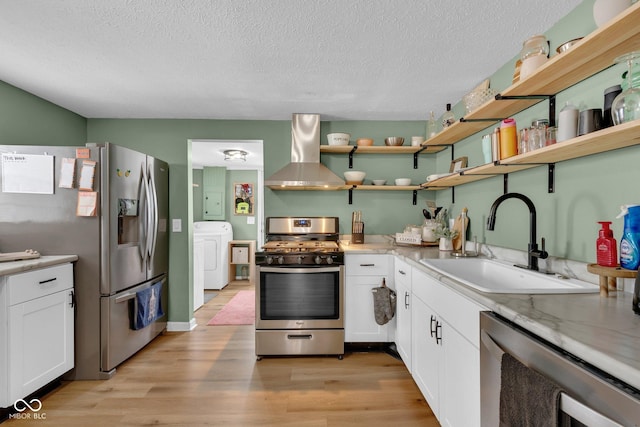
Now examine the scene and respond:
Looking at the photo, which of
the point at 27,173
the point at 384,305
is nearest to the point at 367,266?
Answer: the point at 384,305

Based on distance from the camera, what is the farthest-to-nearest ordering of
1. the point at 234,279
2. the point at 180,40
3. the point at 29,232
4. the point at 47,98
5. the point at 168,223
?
the point at 234,279 < the point at 168,223 < the point at 47,98 < the point at 29,232 < the point at 180,40

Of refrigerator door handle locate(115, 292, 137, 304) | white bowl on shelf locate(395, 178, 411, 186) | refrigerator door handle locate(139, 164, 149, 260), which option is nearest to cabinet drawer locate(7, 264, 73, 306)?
refrigerator door handle locate(115, 292, 137, 304)

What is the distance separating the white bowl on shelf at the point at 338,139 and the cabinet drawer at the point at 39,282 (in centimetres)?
242

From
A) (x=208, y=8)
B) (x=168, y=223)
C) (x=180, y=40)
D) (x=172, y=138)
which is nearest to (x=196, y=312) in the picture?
(x=168, y=223)

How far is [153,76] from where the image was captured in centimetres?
234

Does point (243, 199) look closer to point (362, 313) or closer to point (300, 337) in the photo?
point (300, 337)

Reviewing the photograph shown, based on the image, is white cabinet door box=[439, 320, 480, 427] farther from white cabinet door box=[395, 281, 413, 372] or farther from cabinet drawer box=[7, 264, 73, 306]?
cabinet drawer box=[7, 264, 73, 306]

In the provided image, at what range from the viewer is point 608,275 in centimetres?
116

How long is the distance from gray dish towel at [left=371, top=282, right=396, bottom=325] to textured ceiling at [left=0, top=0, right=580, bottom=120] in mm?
1693

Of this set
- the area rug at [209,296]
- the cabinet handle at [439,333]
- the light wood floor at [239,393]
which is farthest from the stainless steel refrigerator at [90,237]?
the cabinet handle at [439,333]

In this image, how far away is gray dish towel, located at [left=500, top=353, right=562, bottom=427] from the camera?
0.80 meters

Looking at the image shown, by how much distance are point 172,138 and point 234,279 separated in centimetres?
303

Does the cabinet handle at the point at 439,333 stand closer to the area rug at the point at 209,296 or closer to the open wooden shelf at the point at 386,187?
the open wooden shelf at the point at 386,187

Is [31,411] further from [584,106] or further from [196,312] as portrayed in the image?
[584,106]
